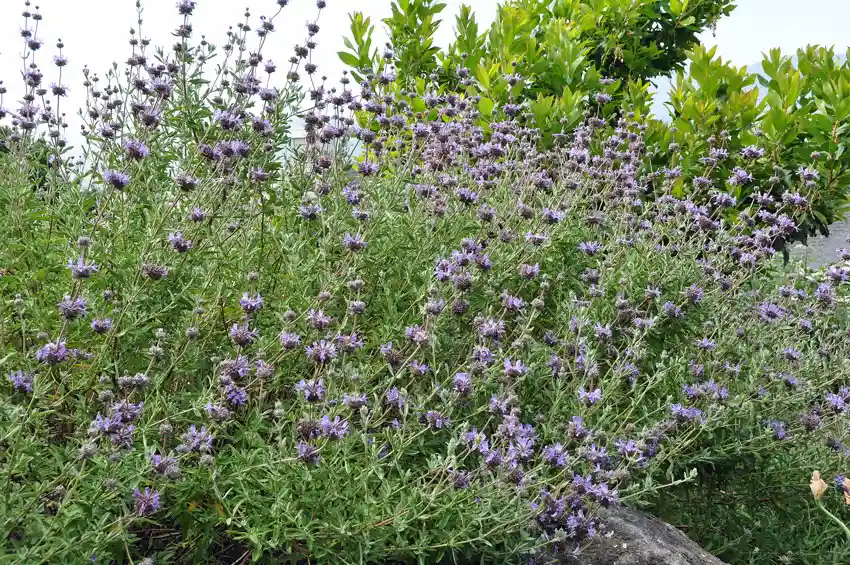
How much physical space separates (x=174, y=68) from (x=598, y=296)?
2.55 m

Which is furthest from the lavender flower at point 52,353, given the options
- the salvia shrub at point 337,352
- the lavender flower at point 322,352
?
the lavender flower at point 322,352

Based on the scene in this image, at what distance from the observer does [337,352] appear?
2.93m

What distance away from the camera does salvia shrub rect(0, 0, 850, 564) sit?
2553mm

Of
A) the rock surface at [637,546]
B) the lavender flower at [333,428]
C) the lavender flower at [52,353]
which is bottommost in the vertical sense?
the rock surface at [637,546]

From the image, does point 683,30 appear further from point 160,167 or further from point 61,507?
point 61,507

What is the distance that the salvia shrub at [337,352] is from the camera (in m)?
2.55

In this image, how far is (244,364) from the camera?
2.63 m

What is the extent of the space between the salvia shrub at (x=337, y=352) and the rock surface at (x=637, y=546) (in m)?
0.09

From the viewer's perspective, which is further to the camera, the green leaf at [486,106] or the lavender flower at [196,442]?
the green leaf at [486,106]

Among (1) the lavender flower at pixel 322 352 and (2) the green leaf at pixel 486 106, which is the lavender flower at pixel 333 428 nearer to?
(1) the lavender flower at pixel 322 352

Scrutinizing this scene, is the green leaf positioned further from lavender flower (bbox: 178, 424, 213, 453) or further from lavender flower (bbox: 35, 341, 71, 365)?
lavender flower (bbox: 35, 341, 71, 365)

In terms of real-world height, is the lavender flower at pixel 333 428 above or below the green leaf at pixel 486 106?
below

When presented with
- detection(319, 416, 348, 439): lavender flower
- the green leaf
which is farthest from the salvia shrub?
the green leaf

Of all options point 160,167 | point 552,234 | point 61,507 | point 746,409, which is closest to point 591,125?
point 552,234
